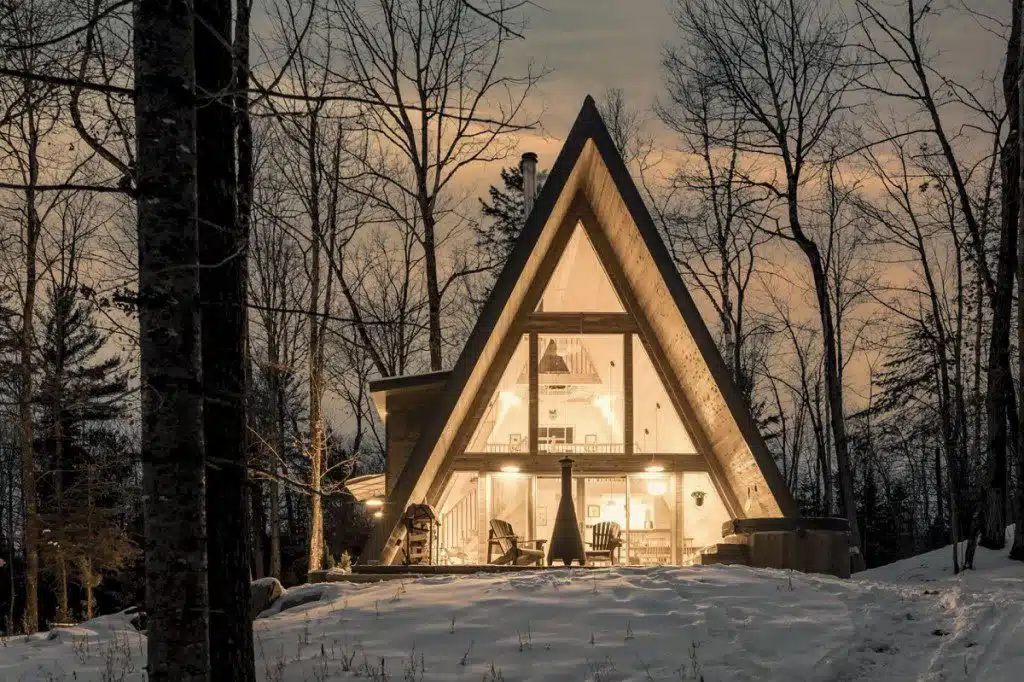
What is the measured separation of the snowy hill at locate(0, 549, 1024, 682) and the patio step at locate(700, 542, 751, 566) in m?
2.66

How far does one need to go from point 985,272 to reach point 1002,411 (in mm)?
3130

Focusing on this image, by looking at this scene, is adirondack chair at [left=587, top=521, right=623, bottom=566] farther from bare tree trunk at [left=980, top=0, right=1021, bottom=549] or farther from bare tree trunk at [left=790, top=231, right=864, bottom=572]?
bare tree trunk at [left=790, top=231, right=864, bottom=572]

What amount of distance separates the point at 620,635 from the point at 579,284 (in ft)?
26.5

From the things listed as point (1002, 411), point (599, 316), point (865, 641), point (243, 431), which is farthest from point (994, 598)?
point (599, 316)

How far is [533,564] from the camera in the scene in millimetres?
13477

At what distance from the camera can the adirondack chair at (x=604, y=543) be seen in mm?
13508

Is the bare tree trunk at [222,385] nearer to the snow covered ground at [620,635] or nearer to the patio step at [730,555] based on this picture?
the snow covered ground at [620,635]

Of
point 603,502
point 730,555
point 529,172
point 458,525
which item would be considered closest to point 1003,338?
point 730,555

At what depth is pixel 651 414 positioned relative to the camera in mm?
14711

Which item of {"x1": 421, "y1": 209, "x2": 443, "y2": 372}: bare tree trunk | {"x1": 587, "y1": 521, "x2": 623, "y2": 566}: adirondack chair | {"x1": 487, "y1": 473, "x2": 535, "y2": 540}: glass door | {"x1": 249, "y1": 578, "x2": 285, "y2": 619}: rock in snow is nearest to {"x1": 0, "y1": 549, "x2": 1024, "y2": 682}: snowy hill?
{"x1": 249, "y1": 578, "x2": 285, "y2": 619}: rock in snow

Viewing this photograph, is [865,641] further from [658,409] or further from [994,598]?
[658,409]

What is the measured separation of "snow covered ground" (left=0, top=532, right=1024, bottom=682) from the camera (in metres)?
6.64

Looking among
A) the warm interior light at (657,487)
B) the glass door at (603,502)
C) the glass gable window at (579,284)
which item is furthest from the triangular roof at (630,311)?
the glass door at (603,502)

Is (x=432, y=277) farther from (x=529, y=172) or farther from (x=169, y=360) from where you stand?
(x=169, y=360)
